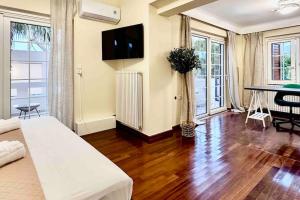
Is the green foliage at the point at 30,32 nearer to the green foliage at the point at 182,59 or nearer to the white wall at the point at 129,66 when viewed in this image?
the white wall at the point at 129,66

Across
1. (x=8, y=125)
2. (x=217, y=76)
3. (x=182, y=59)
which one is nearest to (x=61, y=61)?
(x=8, y=125)

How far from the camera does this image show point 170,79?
3.47 meters

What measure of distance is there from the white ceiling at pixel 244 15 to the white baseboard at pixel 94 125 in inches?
106

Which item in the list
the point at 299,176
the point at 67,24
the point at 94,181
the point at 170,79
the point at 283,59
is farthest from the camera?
the point at 283,59

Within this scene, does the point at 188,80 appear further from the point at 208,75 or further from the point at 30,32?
the point at 30,32

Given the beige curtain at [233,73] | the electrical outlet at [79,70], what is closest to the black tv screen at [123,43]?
the electrical outlet at [79,70]

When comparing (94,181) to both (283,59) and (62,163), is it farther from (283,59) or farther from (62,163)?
(283,59)

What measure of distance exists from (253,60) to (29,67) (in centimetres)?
539

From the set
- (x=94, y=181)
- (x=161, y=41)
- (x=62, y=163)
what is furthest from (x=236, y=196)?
(x=161, y=41)

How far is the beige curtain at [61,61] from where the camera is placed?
3.00 m

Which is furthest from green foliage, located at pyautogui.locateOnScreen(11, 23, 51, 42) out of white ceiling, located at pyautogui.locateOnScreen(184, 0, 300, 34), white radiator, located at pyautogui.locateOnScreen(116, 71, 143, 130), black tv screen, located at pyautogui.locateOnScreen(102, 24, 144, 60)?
white ceiling, located at pyautogui.locateOnScreen(184, 0, 300, 34)

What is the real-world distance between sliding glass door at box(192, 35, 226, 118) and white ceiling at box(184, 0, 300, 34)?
0.51 m

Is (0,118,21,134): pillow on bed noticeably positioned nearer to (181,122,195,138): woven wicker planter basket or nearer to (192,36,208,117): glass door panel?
(181,122,195,138): woven wicker planter basket

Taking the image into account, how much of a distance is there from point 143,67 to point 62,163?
89.5 inches
